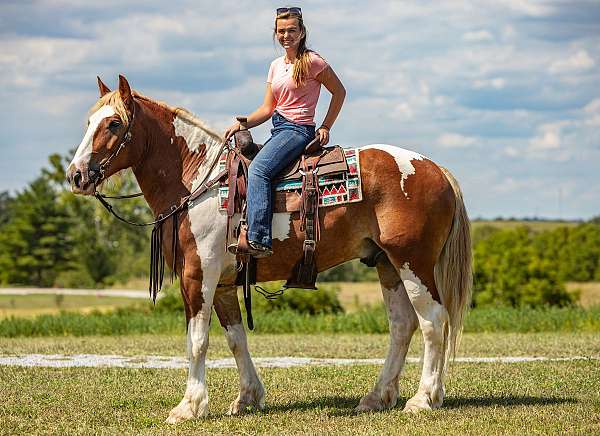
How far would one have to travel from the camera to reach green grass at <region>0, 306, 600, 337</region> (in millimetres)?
19016

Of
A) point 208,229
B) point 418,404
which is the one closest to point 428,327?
point 418,404

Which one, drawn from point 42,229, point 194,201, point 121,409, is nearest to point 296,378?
point 121,409

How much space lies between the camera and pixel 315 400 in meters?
9.24

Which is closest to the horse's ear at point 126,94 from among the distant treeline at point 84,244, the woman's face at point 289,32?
the woman's face at point 289,32

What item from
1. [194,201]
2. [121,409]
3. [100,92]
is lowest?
[121,409]

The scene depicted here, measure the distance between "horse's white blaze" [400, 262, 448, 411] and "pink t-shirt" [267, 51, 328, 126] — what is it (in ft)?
5.69

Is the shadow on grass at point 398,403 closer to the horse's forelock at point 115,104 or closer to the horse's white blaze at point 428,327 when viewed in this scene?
the horse's white blaze at point 428,327

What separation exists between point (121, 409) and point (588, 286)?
43355mm

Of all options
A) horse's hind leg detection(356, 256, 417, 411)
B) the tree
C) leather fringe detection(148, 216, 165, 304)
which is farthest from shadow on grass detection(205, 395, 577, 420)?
the tree

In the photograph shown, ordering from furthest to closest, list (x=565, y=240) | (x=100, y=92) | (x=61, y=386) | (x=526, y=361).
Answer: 1. (x=565, y=240)
2. (x=526, y=361)
3. (x=61, y=386)
4. (x=100, y=92)

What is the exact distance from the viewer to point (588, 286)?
159 feet

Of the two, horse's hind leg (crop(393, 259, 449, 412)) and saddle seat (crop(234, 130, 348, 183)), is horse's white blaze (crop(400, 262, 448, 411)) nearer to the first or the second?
horse's hind leg (crop(393, 259, 449, 412))

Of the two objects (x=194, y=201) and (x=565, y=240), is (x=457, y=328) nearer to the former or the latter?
(x=194, y=201)

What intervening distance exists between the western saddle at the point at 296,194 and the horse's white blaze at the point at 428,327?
94 centimetres
